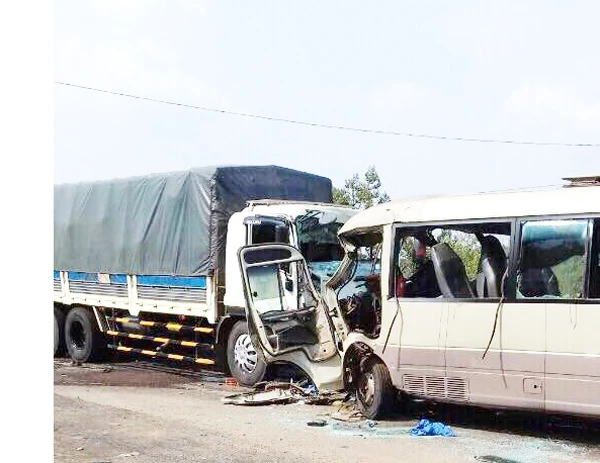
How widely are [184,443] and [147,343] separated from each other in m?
7.20

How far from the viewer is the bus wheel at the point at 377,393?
8.78 meters

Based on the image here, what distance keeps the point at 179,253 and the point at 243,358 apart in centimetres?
236

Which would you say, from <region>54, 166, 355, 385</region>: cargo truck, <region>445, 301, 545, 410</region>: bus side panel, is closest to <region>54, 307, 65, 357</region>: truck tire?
<region>54, 166, 355, 385</region>: cargo truck

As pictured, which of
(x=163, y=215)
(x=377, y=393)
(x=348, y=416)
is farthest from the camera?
(x=163, y=215)

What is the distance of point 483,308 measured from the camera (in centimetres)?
796

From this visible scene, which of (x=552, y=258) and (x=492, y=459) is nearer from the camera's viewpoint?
(x=492, y=459)

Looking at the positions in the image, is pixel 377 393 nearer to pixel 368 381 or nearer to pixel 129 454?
pixel 368 381

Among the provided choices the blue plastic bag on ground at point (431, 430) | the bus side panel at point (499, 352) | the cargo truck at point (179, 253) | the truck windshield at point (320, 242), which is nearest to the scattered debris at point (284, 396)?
the cargo truck at point (179, 253)

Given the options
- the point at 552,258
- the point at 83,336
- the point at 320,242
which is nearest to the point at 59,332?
the point at 83,336

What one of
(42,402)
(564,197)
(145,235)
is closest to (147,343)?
(145,235)

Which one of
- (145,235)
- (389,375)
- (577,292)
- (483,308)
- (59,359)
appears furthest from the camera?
(59,359)

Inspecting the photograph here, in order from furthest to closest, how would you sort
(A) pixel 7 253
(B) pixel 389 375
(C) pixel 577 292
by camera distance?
(B) pixel 389 375 → (C) pixel 577 292 → (A) pixel 7 253

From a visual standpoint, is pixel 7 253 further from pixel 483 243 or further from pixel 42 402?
pixel 483 243

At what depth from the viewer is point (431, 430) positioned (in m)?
8.09
